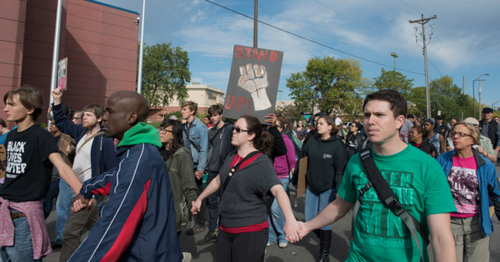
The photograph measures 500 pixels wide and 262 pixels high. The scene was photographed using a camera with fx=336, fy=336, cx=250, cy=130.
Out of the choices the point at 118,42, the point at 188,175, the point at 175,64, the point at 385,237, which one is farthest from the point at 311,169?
the point at 175,64

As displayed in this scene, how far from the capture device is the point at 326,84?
49.3 m

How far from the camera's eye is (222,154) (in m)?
4.84

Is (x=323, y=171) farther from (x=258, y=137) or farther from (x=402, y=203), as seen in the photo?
(x=402, y=203)

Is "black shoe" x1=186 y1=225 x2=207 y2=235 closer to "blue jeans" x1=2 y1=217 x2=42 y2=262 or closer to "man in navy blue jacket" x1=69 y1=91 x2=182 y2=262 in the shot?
"blue jeans" x1=2 y1=217 x2=42 y2=262

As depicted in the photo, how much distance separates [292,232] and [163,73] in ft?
165

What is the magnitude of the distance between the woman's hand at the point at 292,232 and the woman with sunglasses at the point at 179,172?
5.99ft

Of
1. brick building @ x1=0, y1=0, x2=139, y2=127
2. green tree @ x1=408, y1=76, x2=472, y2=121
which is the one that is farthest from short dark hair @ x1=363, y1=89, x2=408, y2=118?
green tree @ x1=408, y1=76, x2=472, y2=121

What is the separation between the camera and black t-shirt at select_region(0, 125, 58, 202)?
304 centimetres

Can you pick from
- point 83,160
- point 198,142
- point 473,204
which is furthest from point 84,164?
point 473,204

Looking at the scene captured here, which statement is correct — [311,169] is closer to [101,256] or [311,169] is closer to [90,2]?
[101,256]

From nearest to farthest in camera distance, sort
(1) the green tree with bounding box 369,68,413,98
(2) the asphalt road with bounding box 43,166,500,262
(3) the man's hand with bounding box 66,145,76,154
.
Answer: (2) the asphalt road with bounding box 43,166,500,262, (3) the man's hand with bounding box 66,145,76,154, (1) the green tree with bounding box 369,68,413,98

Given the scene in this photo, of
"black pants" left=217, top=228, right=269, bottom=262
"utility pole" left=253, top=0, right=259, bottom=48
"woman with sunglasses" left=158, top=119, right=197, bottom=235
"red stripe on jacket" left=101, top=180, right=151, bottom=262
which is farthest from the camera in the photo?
"utility pole" left=253, top=0, right=259, bottom=48

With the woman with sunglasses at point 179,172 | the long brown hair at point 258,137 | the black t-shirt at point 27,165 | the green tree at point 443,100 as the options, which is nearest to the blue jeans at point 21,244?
the black t-shirt at point 27,165

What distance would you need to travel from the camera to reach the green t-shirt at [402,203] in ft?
6.31
